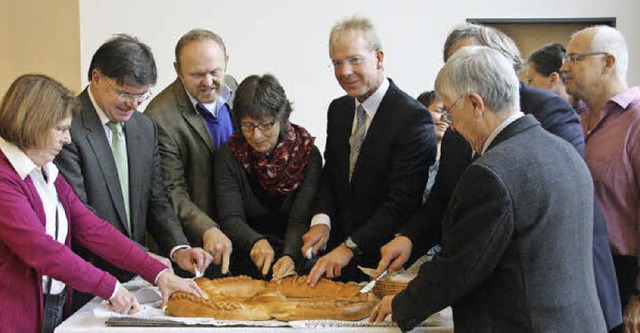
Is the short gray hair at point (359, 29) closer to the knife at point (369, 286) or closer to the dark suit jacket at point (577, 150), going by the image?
the dark suit jacket at point (577, 150)

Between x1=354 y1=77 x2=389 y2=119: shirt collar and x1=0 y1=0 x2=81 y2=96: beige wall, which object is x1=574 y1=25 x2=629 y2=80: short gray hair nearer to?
x1=354 y1=77 x2=389 y2=119: shirt collar

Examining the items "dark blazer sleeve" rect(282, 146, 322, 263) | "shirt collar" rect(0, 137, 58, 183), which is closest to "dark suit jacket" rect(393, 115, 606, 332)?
"dark blazer sleeve" rect(282, 146, 322, 263)

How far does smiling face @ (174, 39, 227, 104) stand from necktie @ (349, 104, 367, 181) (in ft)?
1.86

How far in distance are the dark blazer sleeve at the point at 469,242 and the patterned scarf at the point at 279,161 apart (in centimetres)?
86

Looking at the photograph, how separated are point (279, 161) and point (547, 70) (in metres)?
1.52

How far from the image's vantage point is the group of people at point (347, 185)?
162 cm

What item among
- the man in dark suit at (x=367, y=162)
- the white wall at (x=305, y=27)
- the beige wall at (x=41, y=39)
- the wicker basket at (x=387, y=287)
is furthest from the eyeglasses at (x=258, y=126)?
the beige wall at (x=41, y=39)

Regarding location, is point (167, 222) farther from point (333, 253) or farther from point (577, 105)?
point (577, 105)

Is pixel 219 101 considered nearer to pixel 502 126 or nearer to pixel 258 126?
pixel 258 126

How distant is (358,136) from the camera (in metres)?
2.52

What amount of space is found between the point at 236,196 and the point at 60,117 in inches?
28.5

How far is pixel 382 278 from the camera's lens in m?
2.18

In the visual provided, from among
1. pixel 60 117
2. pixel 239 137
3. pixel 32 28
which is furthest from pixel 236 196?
pixel 32 28

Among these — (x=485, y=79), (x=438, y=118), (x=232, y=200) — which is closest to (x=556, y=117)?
(x=485, y=79)
